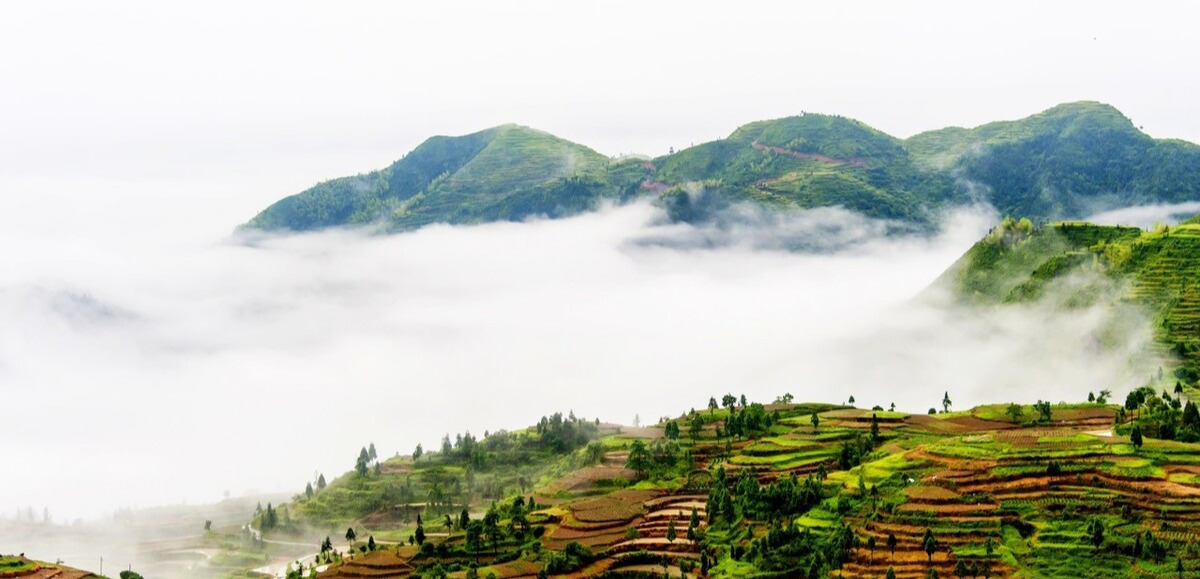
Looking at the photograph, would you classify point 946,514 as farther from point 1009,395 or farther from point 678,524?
point 1009,395

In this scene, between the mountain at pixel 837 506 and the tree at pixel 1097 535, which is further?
the mountain at pixel 837 506

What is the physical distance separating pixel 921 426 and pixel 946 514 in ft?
150

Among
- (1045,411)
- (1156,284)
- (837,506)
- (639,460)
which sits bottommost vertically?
(837,506)

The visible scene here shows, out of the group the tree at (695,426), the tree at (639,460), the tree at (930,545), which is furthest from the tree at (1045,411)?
the tree at (930,545)

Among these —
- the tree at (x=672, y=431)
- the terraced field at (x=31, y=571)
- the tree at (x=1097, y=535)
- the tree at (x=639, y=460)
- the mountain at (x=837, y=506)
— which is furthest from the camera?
the tree at (x=672, y=431)

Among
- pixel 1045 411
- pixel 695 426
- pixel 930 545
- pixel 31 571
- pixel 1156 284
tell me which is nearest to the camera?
pixel 930 545

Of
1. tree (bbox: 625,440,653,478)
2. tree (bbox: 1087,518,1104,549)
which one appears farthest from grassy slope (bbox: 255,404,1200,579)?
tree (bbox: 625,440,653,478)

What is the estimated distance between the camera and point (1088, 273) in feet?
639

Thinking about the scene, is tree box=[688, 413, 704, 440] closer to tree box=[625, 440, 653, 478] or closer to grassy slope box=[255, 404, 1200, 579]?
tree box=[625, 440, 653, 478]

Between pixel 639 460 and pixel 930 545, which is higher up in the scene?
pixel 639 460

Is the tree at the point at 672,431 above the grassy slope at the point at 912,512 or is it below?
above

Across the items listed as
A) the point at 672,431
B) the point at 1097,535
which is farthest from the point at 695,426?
the point at 1097,535

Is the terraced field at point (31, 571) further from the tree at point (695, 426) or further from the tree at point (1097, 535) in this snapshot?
the tree at point (1097, 535)

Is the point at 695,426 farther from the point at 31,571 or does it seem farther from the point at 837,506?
the point at 31,571
